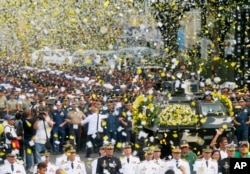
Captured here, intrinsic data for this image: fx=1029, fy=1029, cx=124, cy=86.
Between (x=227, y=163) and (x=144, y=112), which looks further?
(x=144, y=112)

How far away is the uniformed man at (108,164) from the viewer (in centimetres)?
1845

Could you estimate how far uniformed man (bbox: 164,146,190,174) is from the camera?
18016 mm

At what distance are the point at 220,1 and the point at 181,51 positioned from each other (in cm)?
640

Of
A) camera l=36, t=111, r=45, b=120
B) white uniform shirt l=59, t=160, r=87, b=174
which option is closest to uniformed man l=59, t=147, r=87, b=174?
white uniform shirt l=59, t=160, r=87, b=174

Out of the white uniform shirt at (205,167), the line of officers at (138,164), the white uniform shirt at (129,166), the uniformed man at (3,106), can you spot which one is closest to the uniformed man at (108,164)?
the line of officers at (138,164)

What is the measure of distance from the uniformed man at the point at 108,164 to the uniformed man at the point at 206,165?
1.42 m

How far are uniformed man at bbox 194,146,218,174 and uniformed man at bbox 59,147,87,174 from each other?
2.06 metres

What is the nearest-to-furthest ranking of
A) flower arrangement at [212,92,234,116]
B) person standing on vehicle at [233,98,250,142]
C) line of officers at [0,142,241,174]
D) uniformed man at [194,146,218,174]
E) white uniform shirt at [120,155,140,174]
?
1. line of officers at [0,142,241,174]
2. uniformed man at [194,146,218,174]
3. white uniform shirt at [120,155,140,174]
4. flower arrangement at [212,92,234,116]
5. person standing on vehicle at [233,98,250,142]

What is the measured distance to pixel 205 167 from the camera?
18.6m

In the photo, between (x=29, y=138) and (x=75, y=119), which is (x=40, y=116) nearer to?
(x=29, y=138)

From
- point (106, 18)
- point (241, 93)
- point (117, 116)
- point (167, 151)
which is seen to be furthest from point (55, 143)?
point (106, 18)

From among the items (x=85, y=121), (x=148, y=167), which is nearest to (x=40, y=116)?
(x=85, y=121)

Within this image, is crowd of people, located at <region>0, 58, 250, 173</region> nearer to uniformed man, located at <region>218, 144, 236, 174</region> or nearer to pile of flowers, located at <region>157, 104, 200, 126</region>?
uniformed man, located at <region>218, 144, 236, 174</region>

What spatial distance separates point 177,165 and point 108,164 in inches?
49.5
